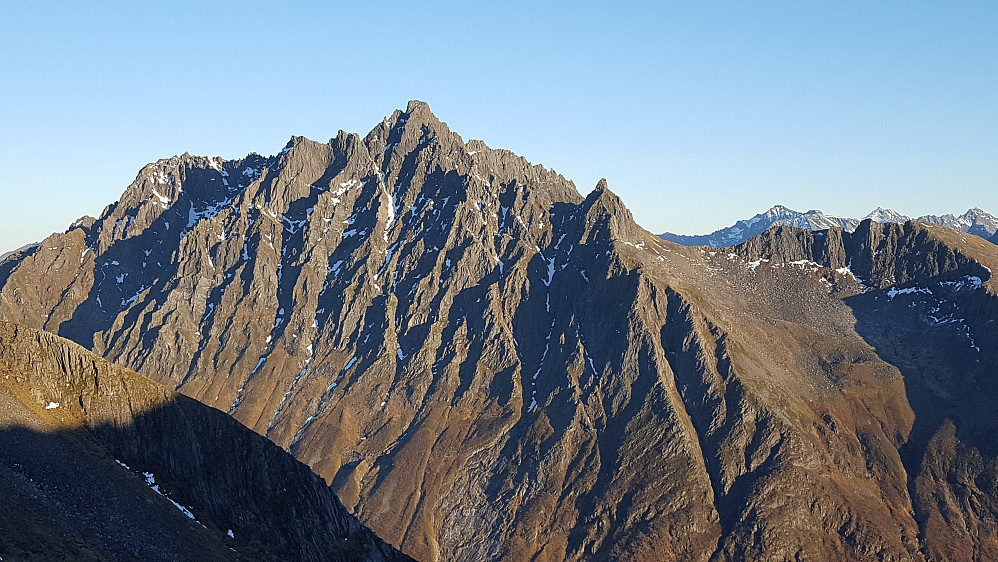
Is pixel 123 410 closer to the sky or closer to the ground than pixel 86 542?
closer to the sky

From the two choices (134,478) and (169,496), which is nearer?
(134,478)

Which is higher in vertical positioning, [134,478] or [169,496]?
[134,478]

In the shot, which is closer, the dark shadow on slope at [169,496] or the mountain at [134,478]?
the dark shadow on slope at [169,496]

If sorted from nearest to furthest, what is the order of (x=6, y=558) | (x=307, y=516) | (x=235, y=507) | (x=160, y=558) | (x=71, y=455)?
(x=6, y=558)
(x=160, y=558)
(x=71, y=455)
(x=235, y=507)
(x=307, y=516)

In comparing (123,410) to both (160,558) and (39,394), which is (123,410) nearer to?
(39,394)

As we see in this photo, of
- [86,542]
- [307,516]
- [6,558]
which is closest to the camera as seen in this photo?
[6,558]

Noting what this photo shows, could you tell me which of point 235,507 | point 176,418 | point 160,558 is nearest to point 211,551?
point 160,558

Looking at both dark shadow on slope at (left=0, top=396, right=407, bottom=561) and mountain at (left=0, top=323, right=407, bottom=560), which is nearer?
dark shadow on slope at (left=0, top=396, right=407, bottom=561)

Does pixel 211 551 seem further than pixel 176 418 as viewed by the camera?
No
